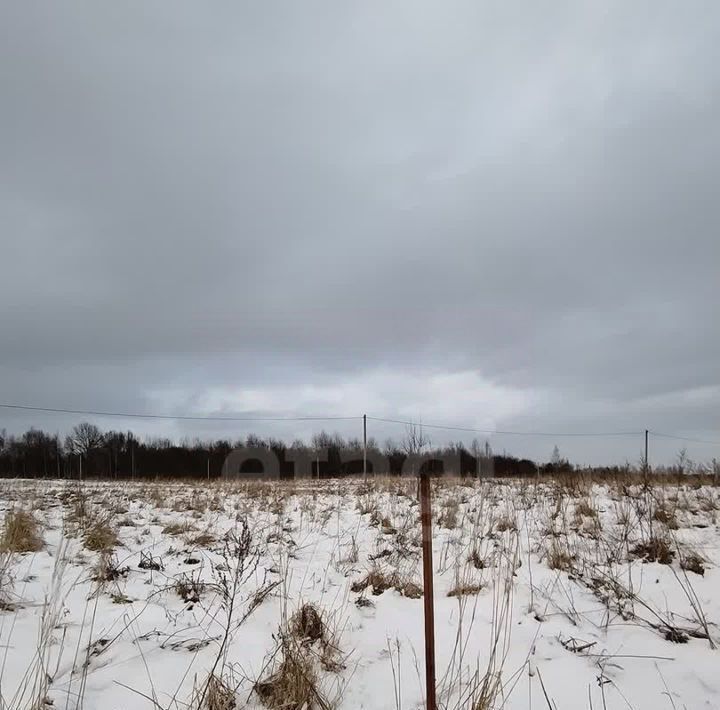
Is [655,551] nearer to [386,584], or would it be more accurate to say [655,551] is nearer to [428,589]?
[386,584]

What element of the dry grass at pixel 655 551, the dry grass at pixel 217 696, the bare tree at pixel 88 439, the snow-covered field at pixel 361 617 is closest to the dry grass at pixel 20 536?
the snow-covered field at pixel 361 617

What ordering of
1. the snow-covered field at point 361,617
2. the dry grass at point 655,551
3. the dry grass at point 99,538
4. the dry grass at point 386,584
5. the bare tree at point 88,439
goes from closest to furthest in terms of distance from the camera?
the snow-covered field at point 361,617, the dry grass at point 386,584, the dry grass at point 655,551, the dry grass at point 99,538, the bare tree at point 88,439

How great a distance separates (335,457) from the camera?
50.7 metres

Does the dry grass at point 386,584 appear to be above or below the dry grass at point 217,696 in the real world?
below

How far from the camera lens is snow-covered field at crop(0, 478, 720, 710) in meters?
2.28

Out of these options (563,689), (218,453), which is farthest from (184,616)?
(218,453)

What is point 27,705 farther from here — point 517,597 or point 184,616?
point 517,597

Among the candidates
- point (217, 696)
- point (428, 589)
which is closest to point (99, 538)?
point (217, 696)

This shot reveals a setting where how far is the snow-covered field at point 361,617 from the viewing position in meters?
2.28

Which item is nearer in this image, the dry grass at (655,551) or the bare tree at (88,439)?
the dry grass at (655,551)

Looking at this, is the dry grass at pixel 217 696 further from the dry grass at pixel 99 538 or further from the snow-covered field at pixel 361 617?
the dry grass at pixel 99 538

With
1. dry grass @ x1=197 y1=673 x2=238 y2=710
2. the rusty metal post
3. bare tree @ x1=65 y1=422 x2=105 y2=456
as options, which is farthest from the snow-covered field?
bare tree @ x1=65 y1=422 x2=105 y2=456

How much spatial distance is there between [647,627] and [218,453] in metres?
57.3

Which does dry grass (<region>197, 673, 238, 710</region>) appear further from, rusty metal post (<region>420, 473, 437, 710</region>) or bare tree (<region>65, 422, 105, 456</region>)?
bare tree (<region>65, 422, 105, 456</region>)
